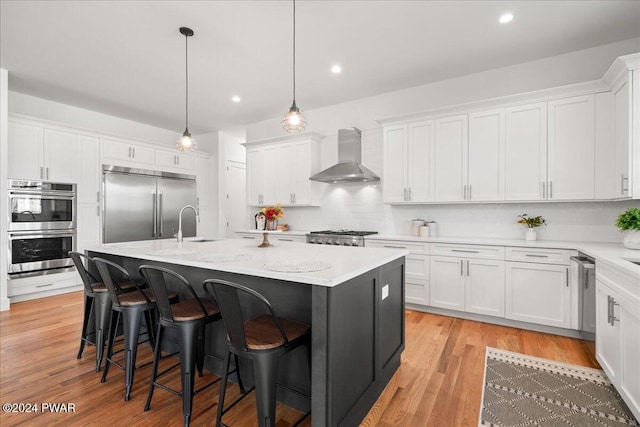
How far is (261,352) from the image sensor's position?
1518mm

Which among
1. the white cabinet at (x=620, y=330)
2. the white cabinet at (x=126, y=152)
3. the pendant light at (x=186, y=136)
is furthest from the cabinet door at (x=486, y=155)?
the white cabinet at (x=126, y=152)

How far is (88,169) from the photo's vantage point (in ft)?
16.1

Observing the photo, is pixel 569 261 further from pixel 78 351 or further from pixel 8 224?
pixel 8 224

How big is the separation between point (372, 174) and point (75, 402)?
12.9 ft

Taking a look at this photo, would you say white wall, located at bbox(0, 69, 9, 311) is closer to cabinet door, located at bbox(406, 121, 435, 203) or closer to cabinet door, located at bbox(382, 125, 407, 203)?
cabinet door, located at bbox(382, 125, 407, 203)

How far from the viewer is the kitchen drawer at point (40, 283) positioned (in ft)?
13.8

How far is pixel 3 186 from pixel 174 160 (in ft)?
8.34

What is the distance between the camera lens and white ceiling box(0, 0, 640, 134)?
110 inches

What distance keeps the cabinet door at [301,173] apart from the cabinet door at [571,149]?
3.22 metres

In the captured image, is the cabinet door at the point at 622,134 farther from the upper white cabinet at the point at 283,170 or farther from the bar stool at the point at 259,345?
the upper white cabinet at the point at 283,170

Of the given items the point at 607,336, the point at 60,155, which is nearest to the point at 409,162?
the point at 607,336

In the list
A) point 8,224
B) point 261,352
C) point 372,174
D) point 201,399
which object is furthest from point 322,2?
point 8,224

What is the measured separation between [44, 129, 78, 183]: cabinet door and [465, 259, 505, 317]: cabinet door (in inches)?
223

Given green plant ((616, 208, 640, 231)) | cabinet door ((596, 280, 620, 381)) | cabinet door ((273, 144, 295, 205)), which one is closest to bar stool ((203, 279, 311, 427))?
cabinet door ((596, 280, 620, 381))
